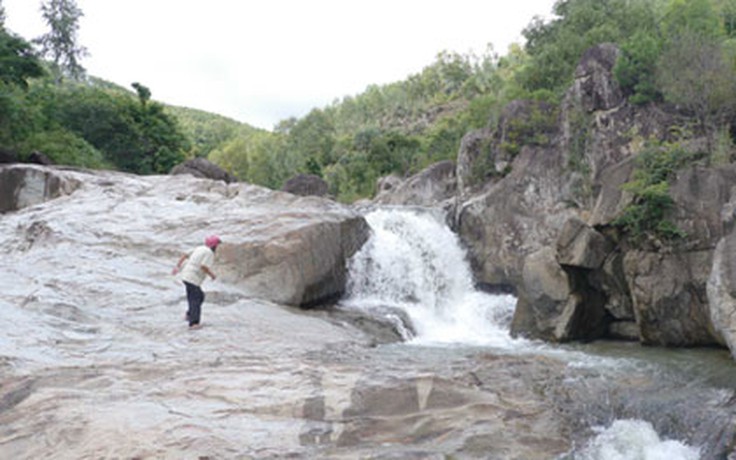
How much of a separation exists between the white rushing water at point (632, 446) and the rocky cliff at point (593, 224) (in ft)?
9.70

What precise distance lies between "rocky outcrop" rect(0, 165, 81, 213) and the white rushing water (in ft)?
64.8

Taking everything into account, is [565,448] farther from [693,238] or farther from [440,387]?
[693,238]

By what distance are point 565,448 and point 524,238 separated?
16254mm

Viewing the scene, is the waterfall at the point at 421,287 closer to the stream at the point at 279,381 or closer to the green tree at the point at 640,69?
the stream at the point at 279,381

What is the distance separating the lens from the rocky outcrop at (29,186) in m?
21.3

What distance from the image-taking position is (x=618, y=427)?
6.96 m

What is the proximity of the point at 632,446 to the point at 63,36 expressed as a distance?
56145mm

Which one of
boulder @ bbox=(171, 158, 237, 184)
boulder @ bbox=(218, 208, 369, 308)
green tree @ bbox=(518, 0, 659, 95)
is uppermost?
green tree @ bbox=(518, 0, 659, 95)

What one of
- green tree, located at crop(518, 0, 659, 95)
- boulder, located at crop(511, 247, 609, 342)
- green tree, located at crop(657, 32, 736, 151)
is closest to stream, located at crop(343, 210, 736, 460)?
boulder, located at crop(511, 247, 609, 342)

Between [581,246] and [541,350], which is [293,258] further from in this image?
[581,246]

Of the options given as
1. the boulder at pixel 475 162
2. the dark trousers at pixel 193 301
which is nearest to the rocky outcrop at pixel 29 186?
the dark trousers at pixel 193 301

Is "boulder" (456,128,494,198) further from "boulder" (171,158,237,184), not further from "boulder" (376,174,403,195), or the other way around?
"boulder" (376,174,403,195)

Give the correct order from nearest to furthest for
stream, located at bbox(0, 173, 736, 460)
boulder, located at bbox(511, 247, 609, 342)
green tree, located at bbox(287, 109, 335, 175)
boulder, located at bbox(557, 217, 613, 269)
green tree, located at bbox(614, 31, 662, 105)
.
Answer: stream, located at bbox(0, 173, 736, 460) < boulder, located at bbox(511, 247, 609, 342) < boulder, located at bbox(557, 217, 613, 269) < green tree, located at bbox(614, 31, 662, 105) < green tree, located at bbox(287, 109, 335, 175)

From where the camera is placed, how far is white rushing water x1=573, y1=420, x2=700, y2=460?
646 centimetres
